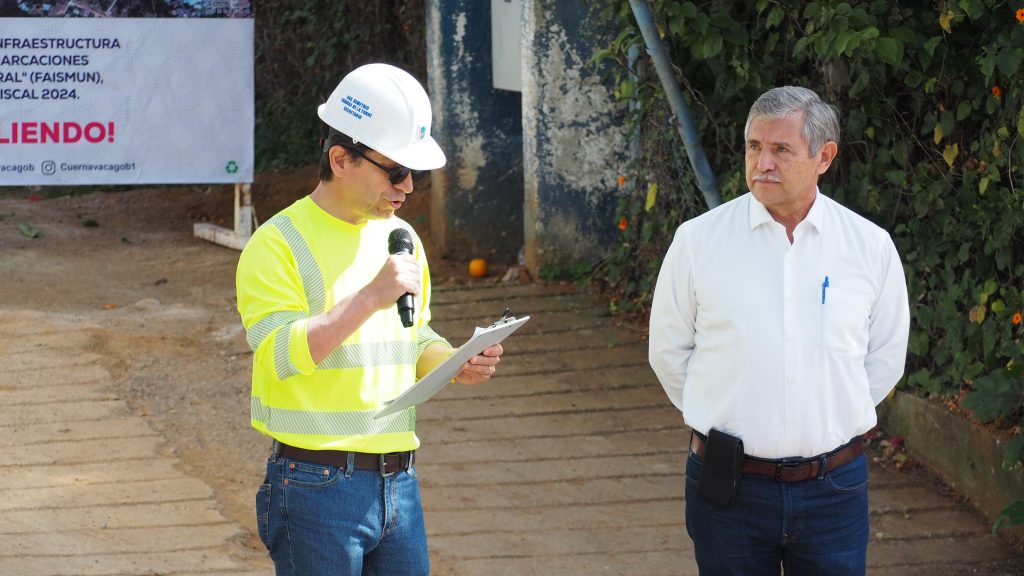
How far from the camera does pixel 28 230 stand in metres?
10.9

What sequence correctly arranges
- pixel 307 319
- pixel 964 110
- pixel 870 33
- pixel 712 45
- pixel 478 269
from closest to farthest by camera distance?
pixel 307 319, pixel 870 33, pixel 964 110, pixel 712 45, pixel 478 269

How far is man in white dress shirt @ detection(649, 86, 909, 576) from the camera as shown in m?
3.60

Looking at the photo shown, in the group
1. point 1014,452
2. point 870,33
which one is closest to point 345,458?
point 1014,452

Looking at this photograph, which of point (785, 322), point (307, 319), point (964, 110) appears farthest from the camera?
point (964, 110)

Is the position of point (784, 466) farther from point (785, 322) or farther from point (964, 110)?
point (964, 110)

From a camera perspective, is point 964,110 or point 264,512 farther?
point 964,110

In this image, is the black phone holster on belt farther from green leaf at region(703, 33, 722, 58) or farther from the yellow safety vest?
green leaf at region(703, 33, 722, 58)

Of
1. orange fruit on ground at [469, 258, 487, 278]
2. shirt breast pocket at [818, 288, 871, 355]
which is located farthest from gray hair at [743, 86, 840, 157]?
orange fruit on ground at [469, 258, 487, 278]

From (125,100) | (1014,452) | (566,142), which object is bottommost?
(1014,452)

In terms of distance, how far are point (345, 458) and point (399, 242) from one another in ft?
1.76

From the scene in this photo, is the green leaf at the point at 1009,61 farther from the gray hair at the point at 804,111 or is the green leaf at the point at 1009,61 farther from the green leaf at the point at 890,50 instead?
the gray hair at the point at 804,111

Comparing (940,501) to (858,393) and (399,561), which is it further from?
(399,561)

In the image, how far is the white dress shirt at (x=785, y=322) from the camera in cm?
359

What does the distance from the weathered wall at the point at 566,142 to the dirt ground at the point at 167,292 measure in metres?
0.68
